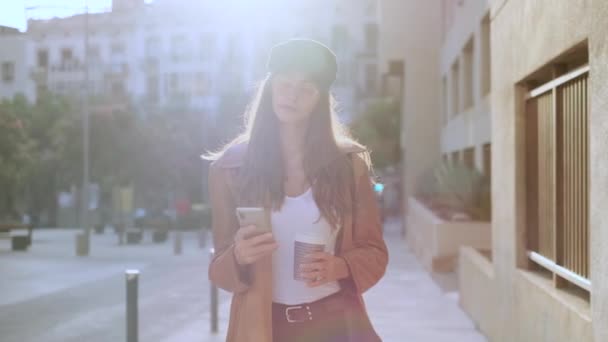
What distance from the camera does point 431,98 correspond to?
101 ft

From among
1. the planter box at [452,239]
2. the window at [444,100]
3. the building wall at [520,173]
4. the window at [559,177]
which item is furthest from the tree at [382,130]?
the window at [559,177]

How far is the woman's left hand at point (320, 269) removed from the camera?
2781mm

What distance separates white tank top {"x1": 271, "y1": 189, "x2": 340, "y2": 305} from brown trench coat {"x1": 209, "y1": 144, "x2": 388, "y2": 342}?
4 cm

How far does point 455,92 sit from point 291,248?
73.9 feet

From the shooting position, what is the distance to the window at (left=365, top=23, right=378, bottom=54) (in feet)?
214

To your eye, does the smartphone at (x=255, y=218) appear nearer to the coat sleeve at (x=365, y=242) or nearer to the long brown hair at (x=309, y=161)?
the long brown hair at (x=309, y=161)

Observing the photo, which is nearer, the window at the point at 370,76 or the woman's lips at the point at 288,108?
the woman's lips at the point at 288,108

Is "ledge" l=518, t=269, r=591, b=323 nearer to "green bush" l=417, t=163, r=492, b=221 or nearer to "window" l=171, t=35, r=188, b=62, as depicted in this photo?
"green bush" l=417, t=163, r=492, b=221

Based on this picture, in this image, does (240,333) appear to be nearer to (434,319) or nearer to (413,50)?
(434,319)

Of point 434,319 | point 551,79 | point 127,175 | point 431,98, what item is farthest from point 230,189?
point 127,175

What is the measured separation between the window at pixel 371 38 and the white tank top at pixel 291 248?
206ft

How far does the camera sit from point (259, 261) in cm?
288

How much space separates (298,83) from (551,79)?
3474 mm

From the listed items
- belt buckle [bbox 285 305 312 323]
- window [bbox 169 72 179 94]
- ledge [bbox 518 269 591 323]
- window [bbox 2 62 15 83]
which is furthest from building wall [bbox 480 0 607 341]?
window [bbox 169 72 179 94]
